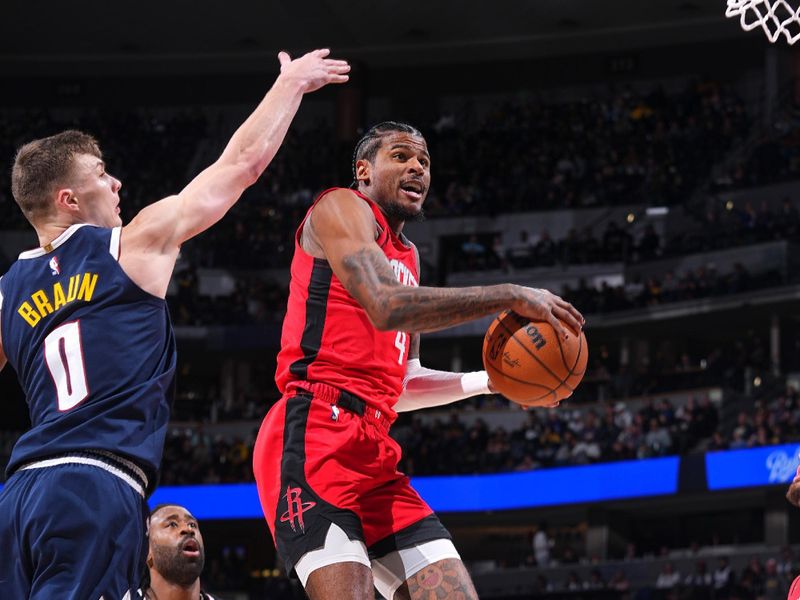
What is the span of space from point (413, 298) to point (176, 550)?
9.77 feet

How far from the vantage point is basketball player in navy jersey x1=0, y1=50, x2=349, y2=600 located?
3457 mm

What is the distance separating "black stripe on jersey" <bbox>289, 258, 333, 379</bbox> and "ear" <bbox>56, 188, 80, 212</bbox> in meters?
0.92

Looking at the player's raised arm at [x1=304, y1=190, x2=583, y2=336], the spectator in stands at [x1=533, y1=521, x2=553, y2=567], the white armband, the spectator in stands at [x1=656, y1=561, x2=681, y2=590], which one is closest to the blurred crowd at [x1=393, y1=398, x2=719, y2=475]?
the spectator in stands at [x1=533, y1=521, x2=553, y2=567]

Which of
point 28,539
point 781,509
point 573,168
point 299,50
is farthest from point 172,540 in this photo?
point 299,50

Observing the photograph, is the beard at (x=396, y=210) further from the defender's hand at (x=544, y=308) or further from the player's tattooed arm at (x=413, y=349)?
the defender's hand at (x=544, y=308)

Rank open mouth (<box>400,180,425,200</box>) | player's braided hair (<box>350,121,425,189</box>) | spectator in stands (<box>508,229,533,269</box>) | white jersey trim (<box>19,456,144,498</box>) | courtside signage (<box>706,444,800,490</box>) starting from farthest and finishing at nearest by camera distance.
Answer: spectator in stands (<box>508,229,533,269</box>) < courtside signage (<box>706,444,800,490</box>) < player's braided hair (<box>350,121,425,189</box>) < open mouth (<box>400,180,425,200</box>) < white jersey trim (<box>19,456,144,498</box>)

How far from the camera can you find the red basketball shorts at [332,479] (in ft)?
13.5

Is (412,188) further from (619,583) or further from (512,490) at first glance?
(512,490)

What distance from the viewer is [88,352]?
3.68 m

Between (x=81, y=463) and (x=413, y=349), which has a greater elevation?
(x=413, y=349)

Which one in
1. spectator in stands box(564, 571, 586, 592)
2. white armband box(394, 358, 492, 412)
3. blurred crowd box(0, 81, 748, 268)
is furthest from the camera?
blurred crowd box(0, 81, 748, 268)

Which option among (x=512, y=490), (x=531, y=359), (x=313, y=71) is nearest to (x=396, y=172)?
(x=313, y=71)

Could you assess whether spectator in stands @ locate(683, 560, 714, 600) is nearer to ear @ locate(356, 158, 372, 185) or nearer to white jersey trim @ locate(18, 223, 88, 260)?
ear @ locate(356, 158, 372, 185)

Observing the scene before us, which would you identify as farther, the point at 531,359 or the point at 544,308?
the point at 531,359
